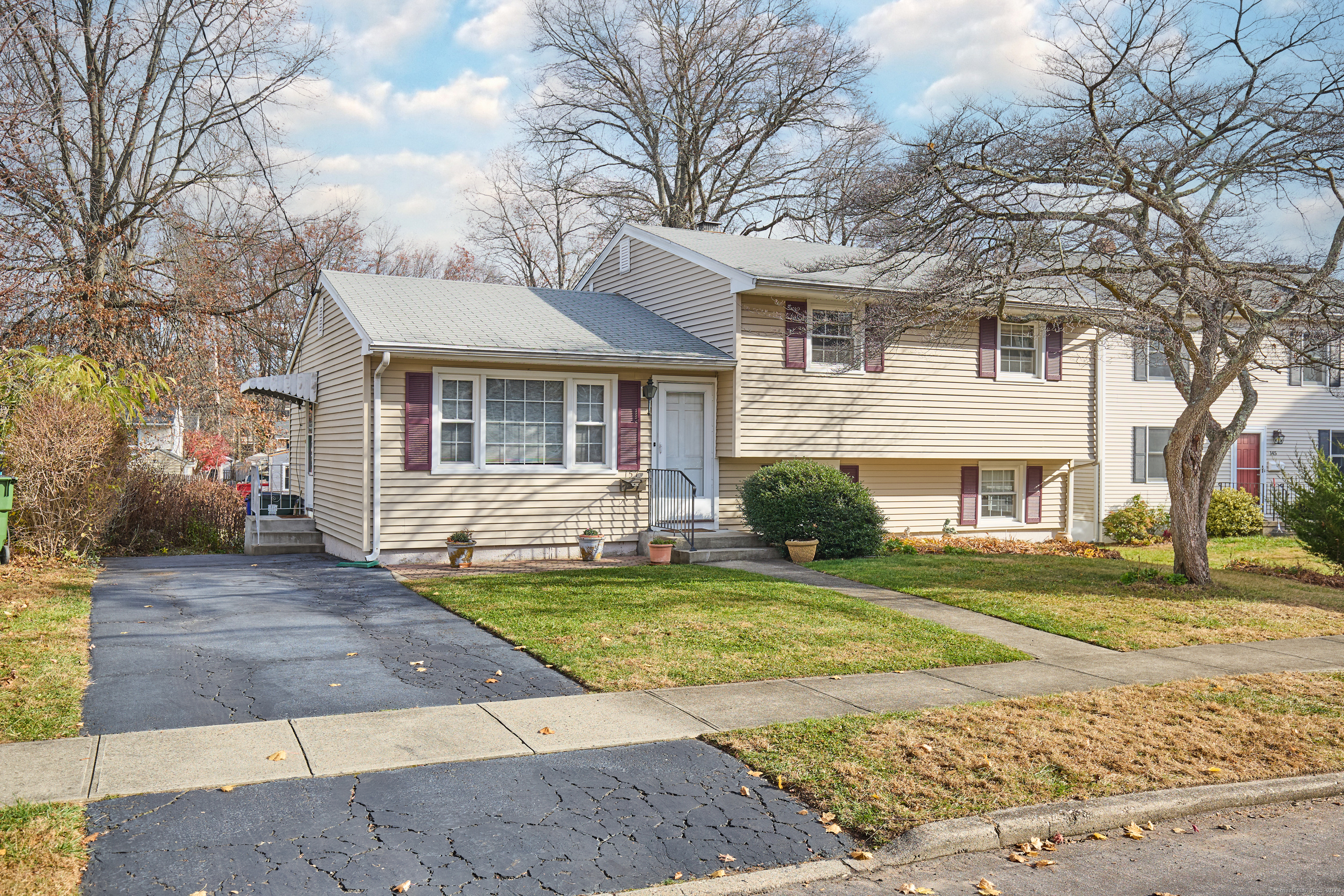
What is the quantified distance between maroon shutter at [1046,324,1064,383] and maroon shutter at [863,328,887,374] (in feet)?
12.6

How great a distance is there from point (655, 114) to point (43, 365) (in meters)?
20.8

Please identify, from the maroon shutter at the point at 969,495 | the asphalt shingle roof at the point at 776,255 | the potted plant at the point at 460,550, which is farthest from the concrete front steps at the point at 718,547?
the maroon shutter at the point at 969,495

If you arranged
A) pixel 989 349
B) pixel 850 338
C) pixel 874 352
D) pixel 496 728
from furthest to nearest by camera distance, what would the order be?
pixel 989 349 → pixel 850 338 → pixel 874 352 → pixel 496 728

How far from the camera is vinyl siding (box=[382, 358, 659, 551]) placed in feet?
45.4

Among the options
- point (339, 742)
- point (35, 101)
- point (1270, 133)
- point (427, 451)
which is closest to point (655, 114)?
point (35, 101)

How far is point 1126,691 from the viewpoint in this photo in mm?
7059

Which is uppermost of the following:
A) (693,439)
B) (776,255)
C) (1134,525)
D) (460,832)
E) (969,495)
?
(776,255)

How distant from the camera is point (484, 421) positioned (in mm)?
14344

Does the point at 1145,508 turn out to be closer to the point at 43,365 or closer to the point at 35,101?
the point at 43,365

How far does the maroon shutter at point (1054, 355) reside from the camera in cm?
1873

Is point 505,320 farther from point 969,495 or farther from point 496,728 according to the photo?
point 496,728

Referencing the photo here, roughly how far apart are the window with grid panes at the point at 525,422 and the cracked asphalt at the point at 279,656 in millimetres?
3140

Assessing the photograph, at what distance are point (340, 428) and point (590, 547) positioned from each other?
473 cm

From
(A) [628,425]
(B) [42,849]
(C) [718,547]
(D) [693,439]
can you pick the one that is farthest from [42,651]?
(D) [693,439]
